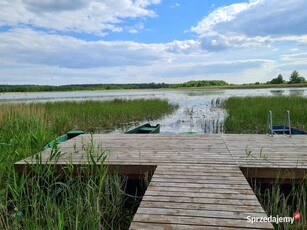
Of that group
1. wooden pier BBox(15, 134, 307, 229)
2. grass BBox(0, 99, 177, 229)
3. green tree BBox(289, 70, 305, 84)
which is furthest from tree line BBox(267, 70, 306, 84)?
wooden pier BBox(15, 134, 307, 229)

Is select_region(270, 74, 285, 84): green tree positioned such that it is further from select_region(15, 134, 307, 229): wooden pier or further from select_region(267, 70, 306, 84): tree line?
select_region(15, 134, 307, 229): wooden pier

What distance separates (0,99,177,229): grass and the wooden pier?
0.30 m

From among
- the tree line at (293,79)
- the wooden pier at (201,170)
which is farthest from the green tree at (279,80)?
the wooden pier at (201,170)

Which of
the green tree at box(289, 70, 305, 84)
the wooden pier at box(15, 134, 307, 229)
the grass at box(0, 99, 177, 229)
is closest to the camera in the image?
the wooden pier at box(15, 134, 307, 229)

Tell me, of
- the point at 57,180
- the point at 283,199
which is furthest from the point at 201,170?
the point at 57,180

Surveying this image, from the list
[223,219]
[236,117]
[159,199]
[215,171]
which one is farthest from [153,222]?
[236,117]

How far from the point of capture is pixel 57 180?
12.3 feet

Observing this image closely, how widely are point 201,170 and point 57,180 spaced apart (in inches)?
88.6

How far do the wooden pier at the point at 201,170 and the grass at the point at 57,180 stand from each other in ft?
0.97

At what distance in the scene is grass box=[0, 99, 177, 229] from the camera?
2.50 m

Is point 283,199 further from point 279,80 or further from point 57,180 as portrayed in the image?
point 279,80

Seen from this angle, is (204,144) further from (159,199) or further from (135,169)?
(159,199)

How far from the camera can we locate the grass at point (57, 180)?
98.4 inches

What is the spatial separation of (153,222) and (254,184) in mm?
2010
